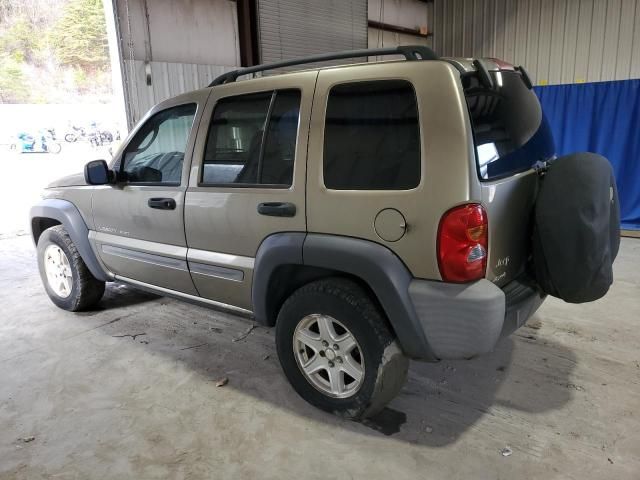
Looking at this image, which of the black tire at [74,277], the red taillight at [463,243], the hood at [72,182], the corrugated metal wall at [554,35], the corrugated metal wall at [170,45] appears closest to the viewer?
the red taillight at [463,243]

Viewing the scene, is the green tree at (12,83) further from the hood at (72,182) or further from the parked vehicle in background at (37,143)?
the hood at (72,182)

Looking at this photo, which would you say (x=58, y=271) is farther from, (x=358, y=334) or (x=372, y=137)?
(x=372, y=137)

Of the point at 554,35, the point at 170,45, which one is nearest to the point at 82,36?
the point at 170,45

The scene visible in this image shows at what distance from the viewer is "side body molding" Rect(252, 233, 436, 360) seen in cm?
200

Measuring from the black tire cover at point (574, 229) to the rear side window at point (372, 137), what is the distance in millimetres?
659

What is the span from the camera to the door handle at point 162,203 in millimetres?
2846

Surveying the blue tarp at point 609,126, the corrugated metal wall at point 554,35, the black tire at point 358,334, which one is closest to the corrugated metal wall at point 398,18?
the corrugated metal wall at point 554,35

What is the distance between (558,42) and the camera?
7918mm

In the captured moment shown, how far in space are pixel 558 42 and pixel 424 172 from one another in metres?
7.62

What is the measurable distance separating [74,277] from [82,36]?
7.21m

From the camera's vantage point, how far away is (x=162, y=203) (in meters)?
2.89

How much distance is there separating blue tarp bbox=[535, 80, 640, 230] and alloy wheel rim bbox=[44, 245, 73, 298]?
22.9ft

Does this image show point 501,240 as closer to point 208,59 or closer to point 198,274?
point 198,274

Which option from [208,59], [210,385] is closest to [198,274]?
[210,385]
